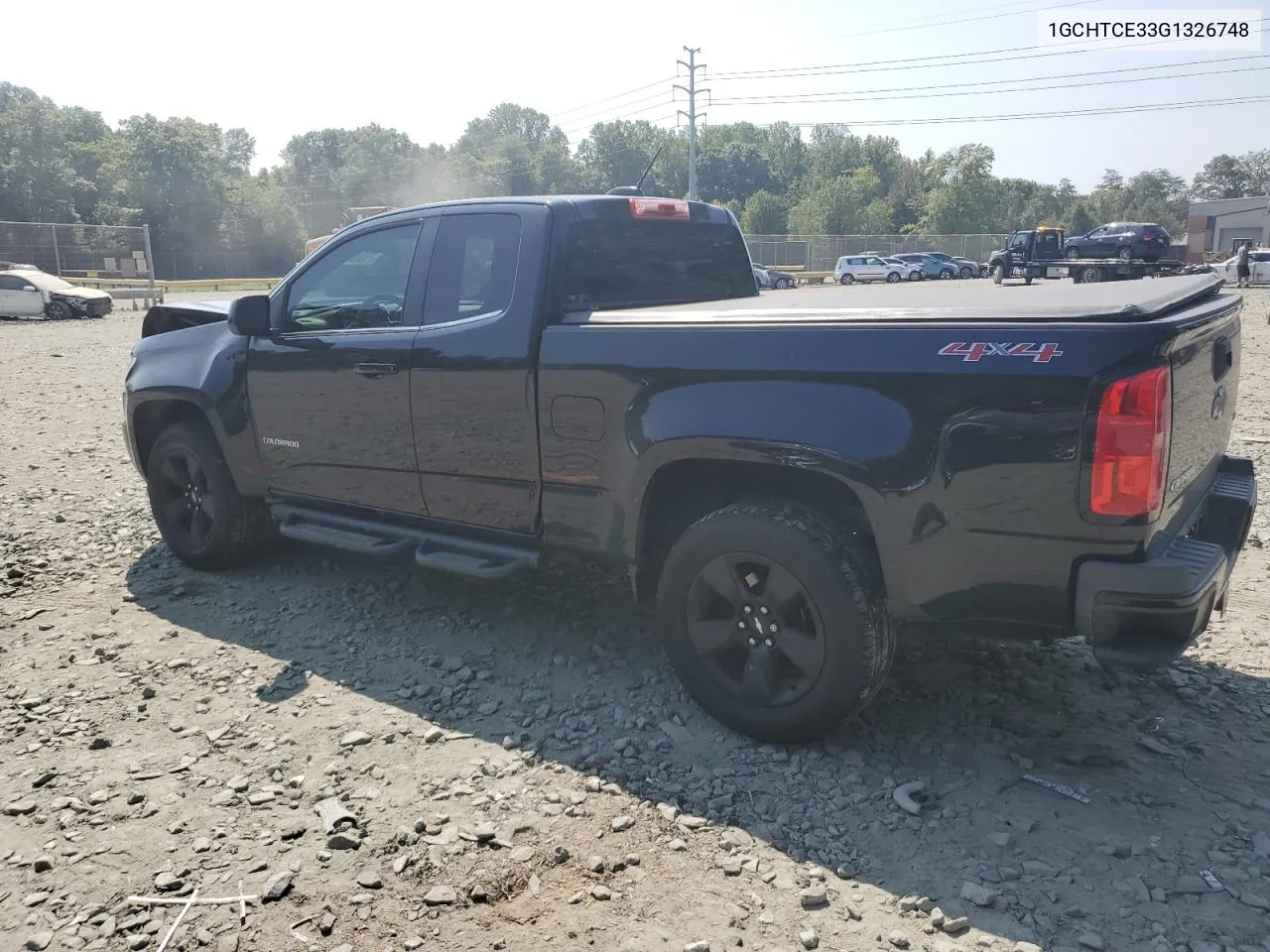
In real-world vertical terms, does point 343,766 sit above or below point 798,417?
below

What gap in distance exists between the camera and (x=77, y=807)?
3.27m

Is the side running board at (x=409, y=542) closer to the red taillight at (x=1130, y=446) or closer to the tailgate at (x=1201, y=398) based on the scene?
the red taillight at (x=1130, y=446)

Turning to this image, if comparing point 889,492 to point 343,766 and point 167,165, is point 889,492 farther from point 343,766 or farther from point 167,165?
point 167,165

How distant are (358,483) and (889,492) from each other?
2678 mm

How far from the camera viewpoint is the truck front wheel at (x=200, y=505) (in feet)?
17.6

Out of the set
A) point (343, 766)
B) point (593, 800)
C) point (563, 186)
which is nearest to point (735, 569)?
point (593, 800)

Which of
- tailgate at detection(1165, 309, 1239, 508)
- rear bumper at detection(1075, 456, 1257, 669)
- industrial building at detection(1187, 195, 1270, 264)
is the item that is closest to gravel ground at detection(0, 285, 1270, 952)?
rear bumper at detection(1075, 456, 1257, 669)

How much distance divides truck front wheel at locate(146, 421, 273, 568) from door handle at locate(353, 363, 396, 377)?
1348mm

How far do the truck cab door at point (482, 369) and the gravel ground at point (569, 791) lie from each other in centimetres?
76

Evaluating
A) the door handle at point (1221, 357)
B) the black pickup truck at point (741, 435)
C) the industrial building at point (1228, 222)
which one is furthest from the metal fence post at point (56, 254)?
the industrial building at point (1228, 222)

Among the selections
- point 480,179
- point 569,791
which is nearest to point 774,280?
point 569,791

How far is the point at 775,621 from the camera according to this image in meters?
3.40

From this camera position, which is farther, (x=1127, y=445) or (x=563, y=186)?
(x=563, y=186)

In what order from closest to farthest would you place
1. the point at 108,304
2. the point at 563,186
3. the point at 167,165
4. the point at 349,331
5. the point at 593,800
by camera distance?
the point at 593,800, the point at 349,331, the point at 108,304, the point at 167,165, the point at 563,186
